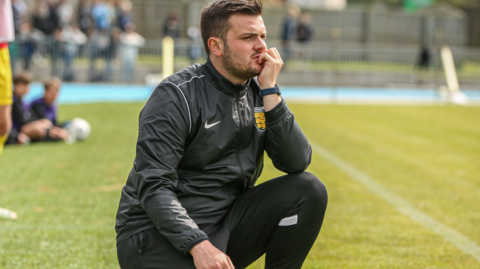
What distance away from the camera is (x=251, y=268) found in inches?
157

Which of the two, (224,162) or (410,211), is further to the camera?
(410,211)

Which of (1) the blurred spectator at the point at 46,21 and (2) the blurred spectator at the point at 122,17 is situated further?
(2) the blurred spectator at the point at 122,17

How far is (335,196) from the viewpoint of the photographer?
6.27 meters

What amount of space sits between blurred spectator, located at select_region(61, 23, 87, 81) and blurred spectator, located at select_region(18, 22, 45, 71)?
775 mm

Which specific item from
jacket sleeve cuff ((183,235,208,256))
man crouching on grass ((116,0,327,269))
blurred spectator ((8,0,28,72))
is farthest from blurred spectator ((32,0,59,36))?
jacket sleeve cuff ((183,235,208,256))

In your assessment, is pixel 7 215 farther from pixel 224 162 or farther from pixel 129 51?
pixel 129 51

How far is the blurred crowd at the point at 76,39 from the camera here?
19.9 m

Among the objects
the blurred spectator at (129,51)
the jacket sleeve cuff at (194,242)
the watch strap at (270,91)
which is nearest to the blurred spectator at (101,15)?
the blurred spectator at (129,51)

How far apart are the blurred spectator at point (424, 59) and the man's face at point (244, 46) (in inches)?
850

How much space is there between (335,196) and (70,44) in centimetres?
1560

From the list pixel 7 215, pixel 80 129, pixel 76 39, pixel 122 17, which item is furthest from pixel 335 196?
pixel 76 39

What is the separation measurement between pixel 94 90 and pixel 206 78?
17.6 metres

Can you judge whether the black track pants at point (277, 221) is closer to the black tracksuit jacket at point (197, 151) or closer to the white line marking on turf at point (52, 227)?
the black tracksuit jacket at point (197, 151)

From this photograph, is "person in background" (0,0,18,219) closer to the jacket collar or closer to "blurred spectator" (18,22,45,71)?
Result: the jacket collar
